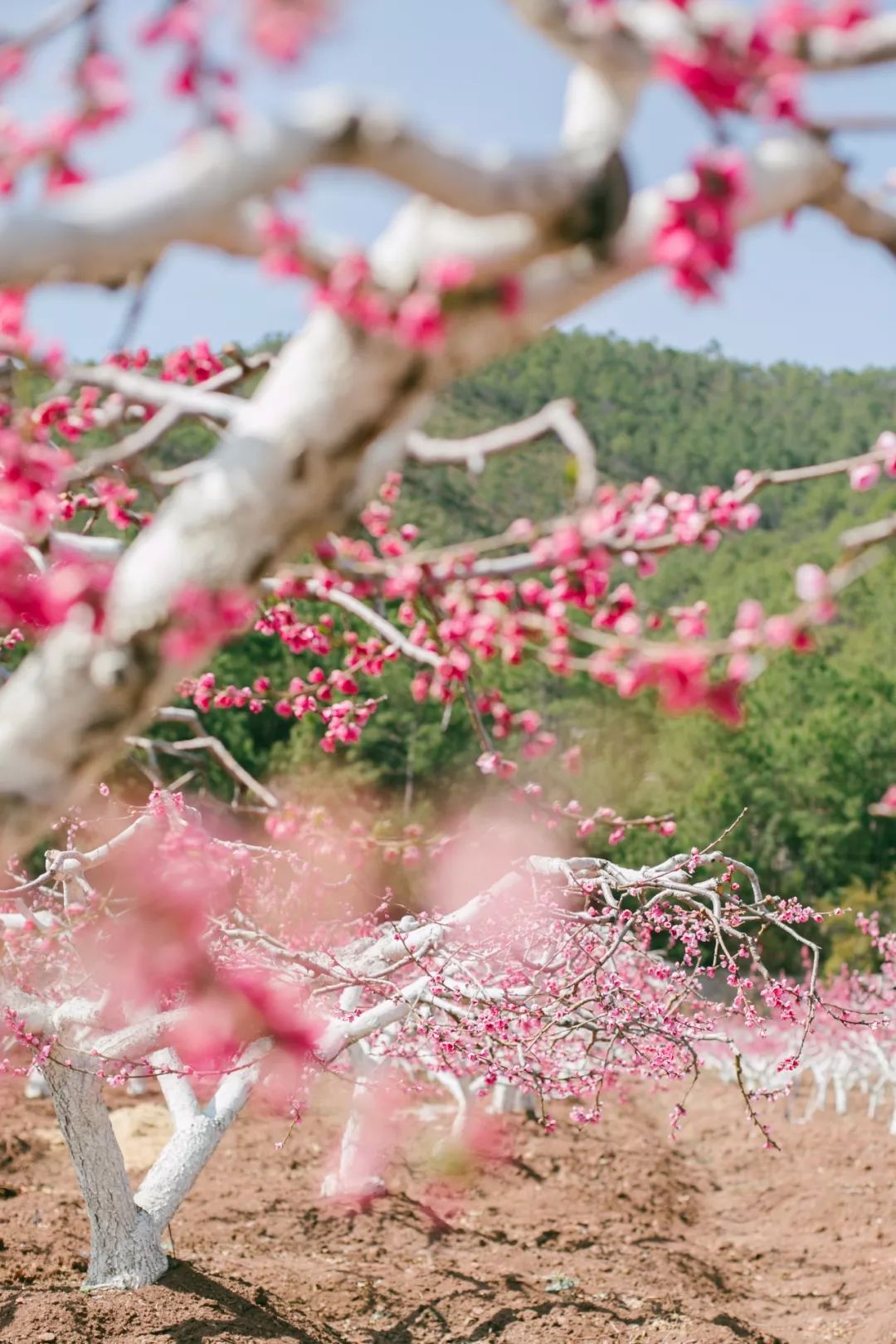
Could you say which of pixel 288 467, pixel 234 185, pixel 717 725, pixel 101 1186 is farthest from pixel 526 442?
pixel 717 725

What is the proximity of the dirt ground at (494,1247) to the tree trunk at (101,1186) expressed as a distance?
0.24 m

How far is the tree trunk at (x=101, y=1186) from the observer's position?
267 inches

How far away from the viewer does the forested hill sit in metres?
28.0

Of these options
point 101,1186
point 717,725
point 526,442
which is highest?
point 526,442

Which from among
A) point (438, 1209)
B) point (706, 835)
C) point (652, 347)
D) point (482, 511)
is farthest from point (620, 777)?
point (652, 347)

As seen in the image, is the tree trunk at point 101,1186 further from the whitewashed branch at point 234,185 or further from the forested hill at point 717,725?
the whitewashed branch at point 234,185

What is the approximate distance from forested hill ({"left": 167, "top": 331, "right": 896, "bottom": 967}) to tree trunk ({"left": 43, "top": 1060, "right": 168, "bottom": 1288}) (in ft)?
14.8

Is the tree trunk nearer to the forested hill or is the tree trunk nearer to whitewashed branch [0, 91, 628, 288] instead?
the forested hill

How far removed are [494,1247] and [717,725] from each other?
21.6 m

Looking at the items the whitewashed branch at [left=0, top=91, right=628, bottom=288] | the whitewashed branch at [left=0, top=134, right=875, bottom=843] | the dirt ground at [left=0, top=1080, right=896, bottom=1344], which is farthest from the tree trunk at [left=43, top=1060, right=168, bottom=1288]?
the whitewashed branch at [left=0, top=91, right=628, bottom=288]

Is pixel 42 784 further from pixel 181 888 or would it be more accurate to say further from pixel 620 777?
pixel 620 777

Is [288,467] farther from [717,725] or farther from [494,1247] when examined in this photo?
[717,725]

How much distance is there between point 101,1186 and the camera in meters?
6.79

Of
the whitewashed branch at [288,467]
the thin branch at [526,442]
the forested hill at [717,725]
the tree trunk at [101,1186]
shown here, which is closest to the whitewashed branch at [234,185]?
the whitewashed branch at [288,467]
